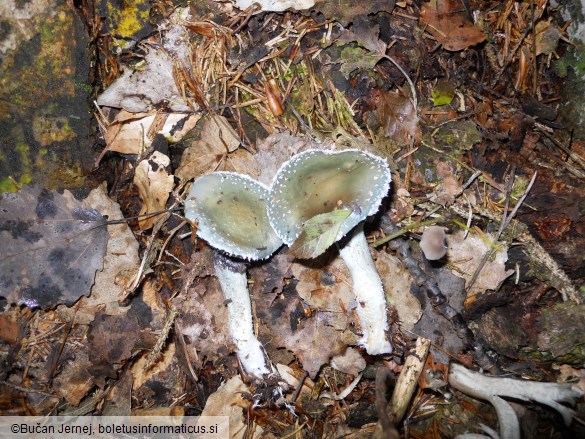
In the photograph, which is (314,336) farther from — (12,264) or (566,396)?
(12,264)

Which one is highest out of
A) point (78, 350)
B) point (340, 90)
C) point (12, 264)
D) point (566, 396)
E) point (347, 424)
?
point (340, 90)

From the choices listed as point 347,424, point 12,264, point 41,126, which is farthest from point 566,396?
point 41,126

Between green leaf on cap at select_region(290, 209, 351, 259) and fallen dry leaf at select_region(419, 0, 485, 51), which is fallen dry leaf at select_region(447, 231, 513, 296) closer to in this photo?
green leaf on cap at select_region(290, 209, 351, 259)

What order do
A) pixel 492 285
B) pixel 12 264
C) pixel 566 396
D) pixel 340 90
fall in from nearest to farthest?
pixel 566 396 → pixel 12 264 → pixel 492 285 → pixel 340 90

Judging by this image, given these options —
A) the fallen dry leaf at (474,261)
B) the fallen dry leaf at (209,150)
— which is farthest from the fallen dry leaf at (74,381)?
the fallen dry leaf at (474,261)

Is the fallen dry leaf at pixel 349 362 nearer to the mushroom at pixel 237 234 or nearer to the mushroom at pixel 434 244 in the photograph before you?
the mushroom at pixel 237 234

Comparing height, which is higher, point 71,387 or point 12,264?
point 12,264

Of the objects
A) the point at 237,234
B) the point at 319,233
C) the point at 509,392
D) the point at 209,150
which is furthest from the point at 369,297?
the point at 209,150
